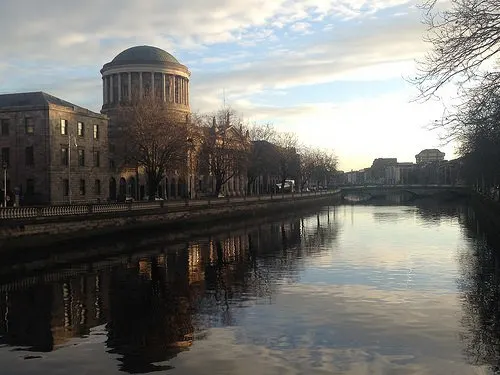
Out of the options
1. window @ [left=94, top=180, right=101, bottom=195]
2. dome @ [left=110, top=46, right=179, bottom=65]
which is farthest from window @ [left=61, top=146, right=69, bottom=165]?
dome @ [left=110, top=46, right=179, bottom=65]

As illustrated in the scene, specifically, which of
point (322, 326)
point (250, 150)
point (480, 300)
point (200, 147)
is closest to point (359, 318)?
point (322, 326)

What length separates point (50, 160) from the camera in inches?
2435

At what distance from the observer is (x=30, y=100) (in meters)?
64.4

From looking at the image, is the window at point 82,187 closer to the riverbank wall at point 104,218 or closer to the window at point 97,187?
the window at point 97,187

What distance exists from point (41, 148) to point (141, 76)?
2230 inches

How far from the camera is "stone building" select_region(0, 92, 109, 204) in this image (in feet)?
203

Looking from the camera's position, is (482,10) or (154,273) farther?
(154,273)

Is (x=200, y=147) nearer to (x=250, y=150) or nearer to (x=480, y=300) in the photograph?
(x=250, y=150)

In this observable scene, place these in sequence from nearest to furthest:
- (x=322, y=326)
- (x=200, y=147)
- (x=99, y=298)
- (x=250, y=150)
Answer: (x=322, y=326), (x=99, y=298), (x=200, y=147), (x=250, y=150)

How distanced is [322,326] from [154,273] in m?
13.5

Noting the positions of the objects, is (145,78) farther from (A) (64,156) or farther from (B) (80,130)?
(A) (64,156)

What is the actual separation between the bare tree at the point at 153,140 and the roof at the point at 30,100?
8.84m

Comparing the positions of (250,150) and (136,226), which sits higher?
(250,150)

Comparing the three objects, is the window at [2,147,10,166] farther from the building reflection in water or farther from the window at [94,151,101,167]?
the building reflection in water
